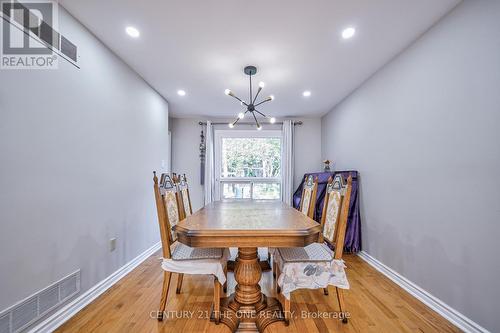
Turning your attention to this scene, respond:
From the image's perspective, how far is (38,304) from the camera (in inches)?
58.4

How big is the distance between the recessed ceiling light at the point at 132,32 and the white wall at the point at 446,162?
2.59 m

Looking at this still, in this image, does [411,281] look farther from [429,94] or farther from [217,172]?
[217,172]

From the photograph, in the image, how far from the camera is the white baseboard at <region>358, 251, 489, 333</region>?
1.53 metres

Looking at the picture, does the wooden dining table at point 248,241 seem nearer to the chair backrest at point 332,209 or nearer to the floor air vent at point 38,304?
the chair backrest at point 332,209

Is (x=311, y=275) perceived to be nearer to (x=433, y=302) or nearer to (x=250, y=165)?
(x=433, y=302)

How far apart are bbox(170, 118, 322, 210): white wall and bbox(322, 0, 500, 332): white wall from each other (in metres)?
2.16

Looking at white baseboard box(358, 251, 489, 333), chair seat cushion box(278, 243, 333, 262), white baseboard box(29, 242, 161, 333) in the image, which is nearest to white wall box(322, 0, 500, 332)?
white baseboard box(358, 251, 489, 333)

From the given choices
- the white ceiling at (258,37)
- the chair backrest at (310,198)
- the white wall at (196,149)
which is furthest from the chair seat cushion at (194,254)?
the white wall at (196,149)

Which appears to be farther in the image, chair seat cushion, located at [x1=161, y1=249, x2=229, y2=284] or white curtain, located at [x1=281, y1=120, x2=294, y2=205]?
white curtain, located at [x1=281, y1=120, x2=294, y2=205]

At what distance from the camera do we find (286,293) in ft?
5.14

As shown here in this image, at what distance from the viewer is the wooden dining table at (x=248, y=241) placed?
4.37ft

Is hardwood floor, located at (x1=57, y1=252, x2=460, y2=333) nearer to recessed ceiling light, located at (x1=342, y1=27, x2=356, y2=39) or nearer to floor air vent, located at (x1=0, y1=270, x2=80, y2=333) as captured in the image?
floor air vent, located at (x1=0, y1=270, x2=80, y2=333)

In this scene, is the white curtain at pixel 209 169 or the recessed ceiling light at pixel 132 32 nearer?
the recessed ceiling light at pixel 132 32

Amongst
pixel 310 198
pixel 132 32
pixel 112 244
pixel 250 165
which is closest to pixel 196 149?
pixel 250 165
